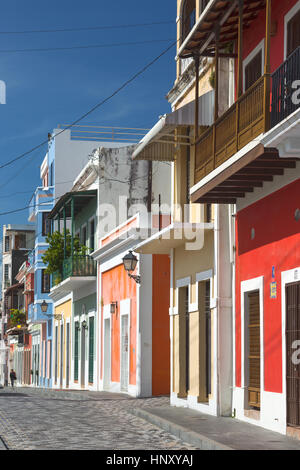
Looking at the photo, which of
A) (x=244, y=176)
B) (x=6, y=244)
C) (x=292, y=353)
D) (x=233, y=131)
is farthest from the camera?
(x=6, y=244)

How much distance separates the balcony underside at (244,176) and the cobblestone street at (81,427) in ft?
12.9

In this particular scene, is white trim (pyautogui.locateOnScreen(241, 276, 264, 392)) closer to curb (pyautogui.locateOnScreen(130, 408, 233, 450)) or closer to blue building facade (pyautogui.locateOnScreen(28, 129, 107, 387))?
curb (pyautogui.locateOnScreen(130, 408, 233, 450))

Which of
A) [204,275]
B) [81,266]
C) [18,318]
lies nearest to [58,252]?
[81,266]

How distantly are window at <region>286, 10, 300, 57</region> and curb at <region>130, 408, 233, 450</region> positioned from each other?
555 centimetres

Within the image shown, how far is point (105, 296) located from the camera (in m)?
27.0

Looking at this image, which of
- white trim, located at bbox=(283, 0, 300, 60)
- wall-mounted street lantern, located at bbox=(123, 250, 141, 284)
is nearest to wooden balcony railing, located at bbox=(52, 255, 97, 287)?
wall-mounted street lantern, located at bbox=(123, 250, 141, 284)

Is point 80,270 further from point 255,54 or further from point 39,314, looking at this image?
point 255,54

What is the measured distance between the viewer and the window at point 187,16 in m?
17.9

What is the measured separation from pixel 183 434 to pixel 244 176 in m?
3.91

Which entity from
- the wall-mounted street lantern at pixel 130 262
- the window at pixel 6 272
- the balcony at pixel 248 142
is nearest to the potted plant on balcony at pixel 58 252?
the wall-mounted street lantern at pixel 130 262

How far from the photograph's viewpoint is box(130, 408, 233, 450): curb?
35.4 feet

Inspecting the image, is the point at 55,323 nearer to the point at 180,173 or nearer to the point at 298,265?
the point at 180,173

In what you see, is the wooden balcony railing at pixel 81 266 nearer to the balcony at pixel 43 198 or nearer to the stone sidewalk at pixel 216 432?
the balcony at pixel 43 198

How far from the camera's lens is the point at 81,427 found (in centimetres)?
1409
